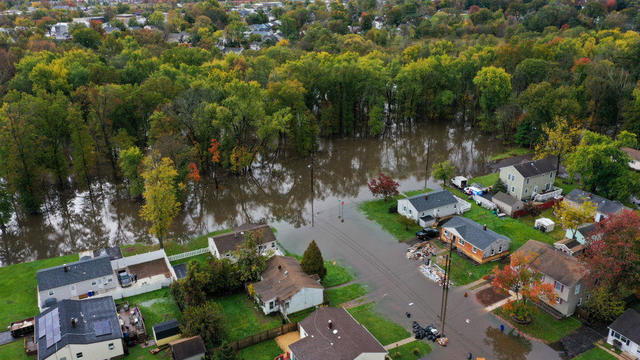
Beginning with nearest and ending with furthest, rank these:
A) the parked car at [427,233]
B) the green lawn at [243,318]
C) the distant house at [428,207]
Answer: the green lawn at [243,318], the parked car at [427,233], the distant house at [428,207]

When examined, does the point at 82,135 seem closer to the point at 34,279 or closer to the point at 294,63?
the point at 34,279

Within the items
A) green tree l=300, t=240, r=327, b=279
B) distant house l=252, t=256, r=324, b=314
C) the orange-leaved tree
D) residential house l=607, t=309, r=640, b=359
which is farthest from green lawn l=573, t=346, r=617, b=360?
green tree l=300, t=240, r=327, b=279

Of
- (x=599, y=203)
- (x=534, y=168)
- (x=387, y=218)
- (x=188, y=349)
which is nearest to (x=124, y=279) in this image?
(x=188, y=349)

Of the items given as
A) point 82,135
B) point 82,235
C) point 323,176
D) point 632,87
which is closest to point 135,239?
point 82,235

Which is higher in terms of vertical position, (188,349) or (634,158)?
(188,349)

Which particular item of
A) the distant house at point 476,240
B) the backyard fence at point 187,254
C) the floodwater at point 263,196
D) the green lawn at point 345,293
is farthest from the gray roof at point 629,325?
the backyard fence at point 187,254

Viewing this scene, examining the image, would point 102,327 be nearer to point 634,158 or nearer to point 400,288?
point 400,288

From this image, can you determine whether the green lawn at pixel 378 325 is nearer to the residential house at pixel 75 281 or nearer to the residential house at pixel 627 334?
the residential house at pixel 627 334
